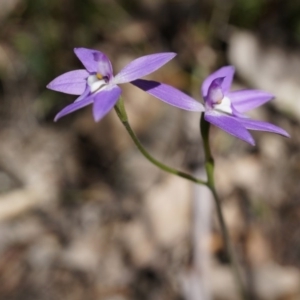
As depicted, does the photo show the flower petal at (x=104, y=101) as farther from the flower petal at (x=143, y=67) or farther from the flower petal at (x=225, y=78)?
the flower petal at (x=225, y=78)

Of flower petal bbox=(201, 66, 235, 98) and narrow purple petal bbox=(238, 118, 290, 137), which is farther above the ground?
flower petal bbox=(201, 66, 235, 98)

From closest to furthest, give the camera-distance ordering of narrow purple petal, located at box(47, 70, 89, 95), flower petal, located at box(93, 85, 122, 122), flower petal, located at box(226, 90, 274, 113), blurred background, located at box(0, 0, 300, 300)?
1. flower petal, located at box(93, 85, 122, 122)
2. narrow purple petal, located at box(47, 70, 89, 95)
3. flower petal, located at box(226, 90, 274, 113)
4. blurred background, located at box(0, 0, 300, 300)

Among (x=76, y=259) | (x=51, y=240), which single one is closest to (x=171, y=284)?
(x=76, y=259)

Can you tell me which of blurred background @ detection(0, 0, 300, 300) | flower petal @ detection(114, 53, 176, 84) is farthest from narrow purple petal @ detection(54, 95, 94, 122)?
blurred background @ detection(0, 0, 300, 300)

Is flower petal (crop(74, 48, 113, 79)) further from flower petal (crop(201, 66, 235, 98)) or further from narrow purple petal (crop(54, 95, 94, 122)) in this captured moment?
flower petal (crop(201, 66, 235, 98))

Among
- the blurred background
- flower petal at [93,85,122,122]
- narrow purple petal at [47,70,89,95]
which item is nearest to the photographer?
flower petal at [93,85,122,122]

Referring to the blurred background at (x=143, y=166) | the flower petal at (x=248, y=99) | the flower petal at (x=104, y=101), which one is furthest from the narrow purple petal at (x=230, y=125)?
the blurred background at (x=143, y=166)

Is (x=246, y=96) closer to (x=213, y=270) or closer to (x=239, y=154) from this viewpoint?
(x=213, y=270)
